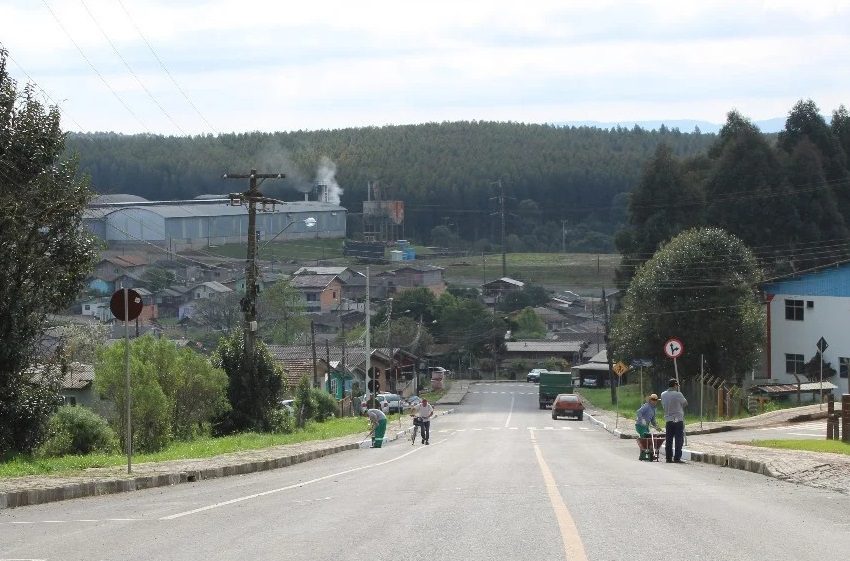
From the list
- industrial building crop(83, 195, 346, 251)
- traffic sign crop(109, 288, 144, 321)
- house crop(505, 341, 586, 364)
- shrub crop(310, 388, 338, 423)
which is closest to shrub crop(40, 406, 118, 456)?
traffic sign crop(109, 288, 144, 321)

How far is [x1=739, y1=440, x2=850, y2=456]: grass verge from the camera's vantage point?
23.9 meters

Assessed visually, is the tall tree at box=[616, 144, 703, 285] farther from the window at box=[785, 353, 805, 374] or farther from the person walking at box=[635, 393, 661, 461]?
the person walking at box=[635, 393, 661, 461]

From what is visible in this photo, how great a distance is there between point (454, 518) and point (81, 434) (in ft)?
68.9

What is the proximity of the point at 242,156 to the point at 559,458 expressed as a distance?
513ft

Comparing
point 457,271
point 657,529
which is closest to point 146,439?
point 657,529

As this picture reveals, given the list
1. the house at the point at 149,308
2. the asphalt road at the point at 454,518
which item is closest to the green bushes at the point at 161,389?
the asphalt road at the point at 454,518

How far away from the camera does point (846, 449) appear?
23891mm

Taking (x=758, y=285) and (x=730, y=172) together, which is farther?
(x=730, y=172)

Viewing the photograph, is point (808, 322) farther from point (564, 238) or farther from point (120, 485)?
point (564, 238)

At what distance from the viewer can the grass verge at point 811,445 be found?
23906mm

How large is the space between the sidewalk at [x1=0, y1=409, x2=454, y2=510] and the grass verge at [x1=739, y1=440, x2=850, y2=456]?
1103cm

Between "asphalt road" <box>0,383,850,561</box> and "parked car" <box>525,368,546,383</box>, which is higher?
"asphalt road" <box>0,383,850,561</box>

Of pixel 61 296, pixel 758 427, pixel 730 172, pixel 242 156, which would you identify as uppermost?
pixel 242 156

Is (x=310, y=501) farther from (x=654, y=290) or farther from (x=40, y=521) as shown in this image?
(x=654, y=290)
